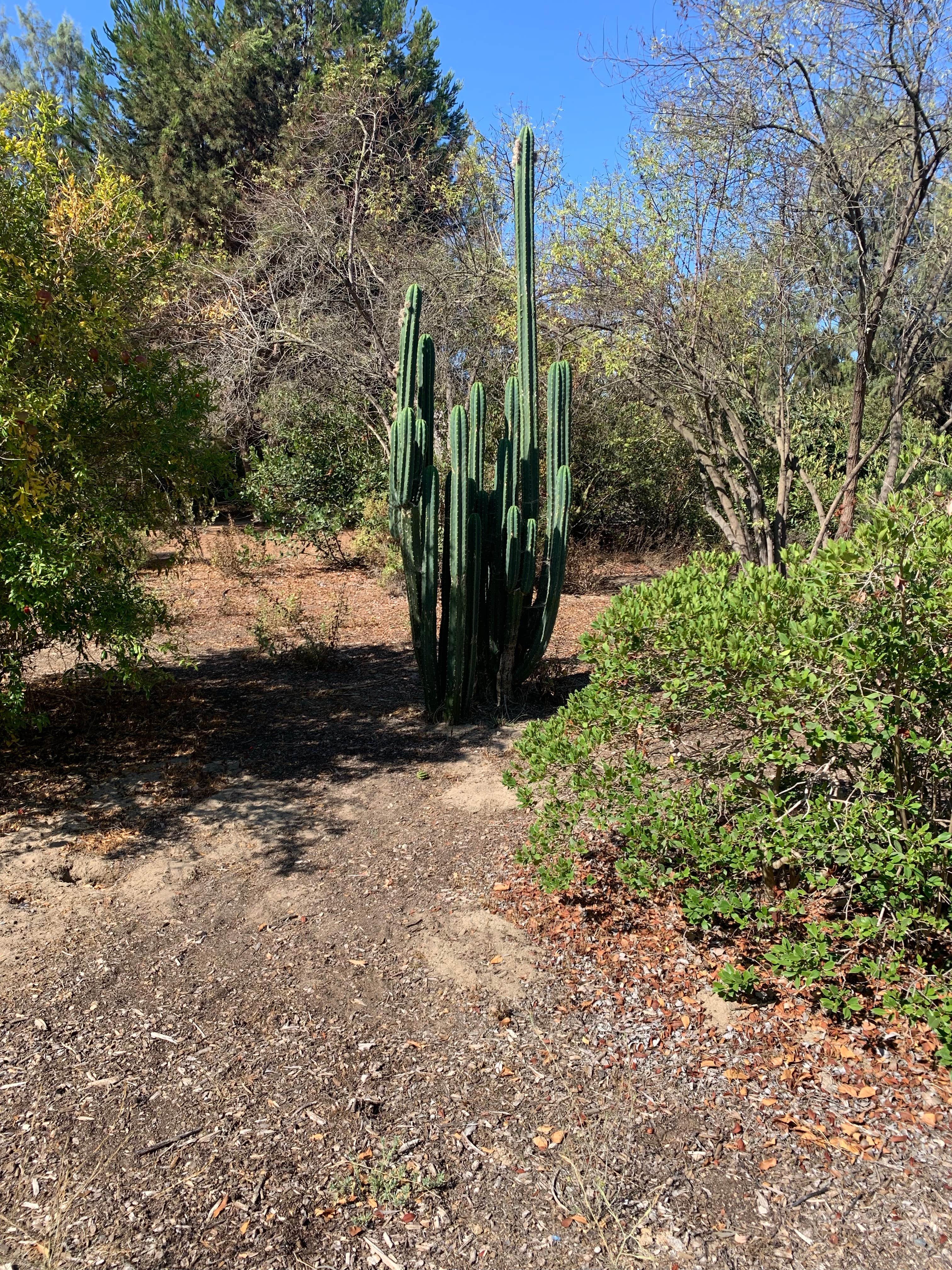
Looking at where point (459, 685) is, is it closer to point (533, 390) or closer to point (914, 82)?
point (533, 390)

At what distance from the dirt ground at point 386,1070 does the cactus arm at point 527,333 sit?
2322 mm

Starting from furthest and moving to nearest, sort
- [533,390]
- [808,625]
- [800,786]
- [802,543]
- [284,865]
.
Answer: [802,543] → [533,390] → [284,865] → [800,786] → [808,625]

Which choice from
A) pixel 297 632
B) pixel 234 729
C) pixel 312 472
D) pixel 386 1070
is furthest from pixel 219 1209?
pixel 312 472

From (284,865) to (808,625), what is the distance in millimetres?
2739

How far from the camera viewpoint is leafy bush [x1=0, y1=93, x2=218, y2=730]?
13.9 ft

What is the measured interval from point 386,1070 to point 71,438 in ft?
11.5

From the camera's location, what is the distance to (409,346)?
19.2ft

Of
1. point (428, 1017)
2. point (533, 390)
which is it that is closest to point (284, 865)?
point (428, 1017)

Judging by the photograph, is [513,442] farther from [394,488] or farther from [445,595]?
[445,595]

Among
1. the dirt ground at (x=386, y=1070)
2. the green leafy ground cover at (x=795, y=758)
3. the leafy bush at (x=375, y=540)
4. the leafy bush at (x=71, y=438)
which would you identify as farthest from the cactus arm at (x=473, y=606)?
the leafy bush at (x=375, y=540)

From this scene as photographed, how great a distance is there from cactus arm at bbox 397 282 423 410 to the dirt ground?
8.58ft

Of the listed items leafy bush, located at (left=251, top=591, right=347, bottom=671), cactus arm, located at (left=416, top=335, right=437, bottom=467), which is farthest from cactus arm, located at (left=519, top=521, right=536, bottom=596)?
leafy bush, located at (left=251, top=591, right=347, bottom=671)

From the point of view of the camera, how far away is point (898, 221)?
602 centimetres

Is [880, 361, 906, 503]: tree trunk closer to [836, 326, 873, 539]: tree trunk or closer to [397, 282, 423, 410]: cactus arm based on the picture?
[836, 326, 873, 539]: tree trunk
